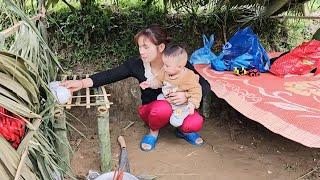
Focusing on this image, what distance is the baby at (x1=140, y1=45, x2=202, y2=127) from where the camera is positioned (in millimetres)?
3051

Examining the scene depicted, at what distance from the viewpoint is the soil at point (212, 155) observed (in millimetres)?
3088

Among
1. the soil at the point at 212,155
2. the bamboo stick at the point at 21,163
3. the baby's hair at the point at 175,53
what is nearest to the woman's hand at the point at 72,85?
the soil at the point at 212,155

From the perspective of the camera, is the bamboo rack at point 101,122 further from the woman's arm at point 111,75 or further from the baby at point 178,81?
the baby at point 178,81

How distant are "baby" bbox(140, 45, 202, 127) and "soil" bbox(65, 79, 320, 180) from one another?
1.05ft

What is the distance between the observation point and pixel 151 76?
3.33 m

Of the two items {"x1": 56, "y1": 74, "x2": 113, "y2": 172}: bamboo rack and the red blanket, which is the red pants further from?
{"x1": 56, "y1": 74, "x2": 113, "y2": 172}: bamboo rack

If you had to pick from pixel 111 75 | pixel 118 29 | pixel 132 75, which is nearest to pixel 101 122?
pixel 111 75

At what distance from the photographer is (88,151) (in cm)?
341

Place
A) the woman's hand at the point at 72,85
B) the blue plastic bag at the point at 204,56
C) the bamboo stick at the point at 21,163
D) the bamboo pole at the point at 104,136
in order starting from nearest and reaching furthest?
the bamboo stick at the point at 21,163 → the bamboo pole at the point at 104,136 → the woman's hand at the point at 72,85 → the blue plastic bag at the point at 204,56

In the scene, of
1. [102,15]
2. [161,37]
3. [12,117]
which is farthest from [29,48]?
[102,15]

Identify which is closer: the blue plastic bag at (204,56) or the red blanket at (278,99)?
the red blanket at (278,99)

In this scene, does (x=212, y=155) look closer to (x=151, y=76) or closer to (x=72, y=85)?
(x=151, y=76)

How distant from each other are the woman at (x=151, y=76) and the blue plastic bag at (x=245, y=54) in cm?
74

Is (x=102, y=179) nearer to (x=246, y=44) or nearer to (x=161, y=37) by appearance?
(x=161, y=37)
